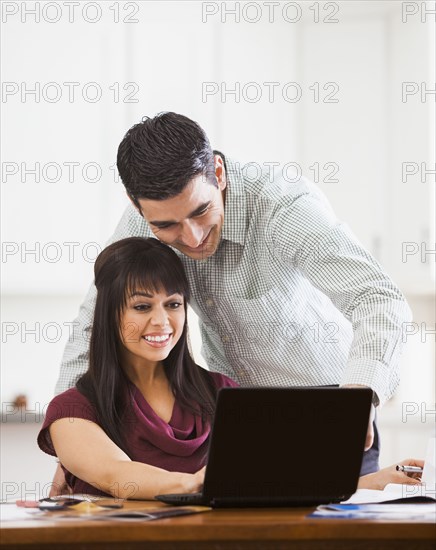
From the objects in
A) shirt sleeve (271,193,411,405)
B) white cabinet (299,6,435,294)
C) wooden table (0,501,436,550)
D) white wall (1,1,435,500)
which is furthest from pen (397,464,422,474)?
white cabinet (299,6,435,294)

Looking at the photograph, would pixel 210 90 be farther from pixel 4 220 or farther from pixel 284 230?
pixel 284 230

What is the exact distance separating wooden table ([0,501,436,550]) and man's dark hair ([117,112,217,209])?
812 mm

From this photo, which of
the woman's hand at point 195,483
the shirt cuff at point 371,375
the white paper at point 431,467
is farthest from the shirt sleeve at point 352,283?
the woman's hand at point 195,483

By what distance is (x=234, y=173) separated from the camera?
207cm

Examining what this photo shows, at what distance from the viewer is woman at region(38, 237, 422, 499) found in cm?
178

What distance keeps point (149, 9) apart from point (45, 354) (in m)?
1.46

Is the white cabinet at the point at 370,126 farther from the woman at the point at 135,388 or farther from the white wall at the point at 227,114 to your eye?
the woman at the point at 135,388

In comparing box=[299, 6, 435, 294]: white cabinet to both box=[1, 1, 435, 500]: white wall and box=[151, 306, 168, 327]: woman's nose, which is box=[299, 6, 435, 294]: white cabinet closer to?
box=[1, 1, 435, 500]: white wall

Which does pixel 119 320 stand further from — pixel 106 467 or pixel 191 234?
pixel 106 467

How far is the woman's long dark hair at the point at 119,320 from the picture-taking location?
1.94 meters

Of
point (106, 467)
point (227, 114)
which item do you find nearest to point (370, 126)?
point (227, 114)

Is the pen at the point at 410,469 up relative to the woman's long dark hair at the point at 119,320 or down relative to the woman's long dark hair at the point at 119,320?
down

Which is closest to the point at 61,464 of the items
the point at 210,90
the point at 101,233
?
the point at 101,233

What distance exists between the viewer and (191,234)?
1936 mm
